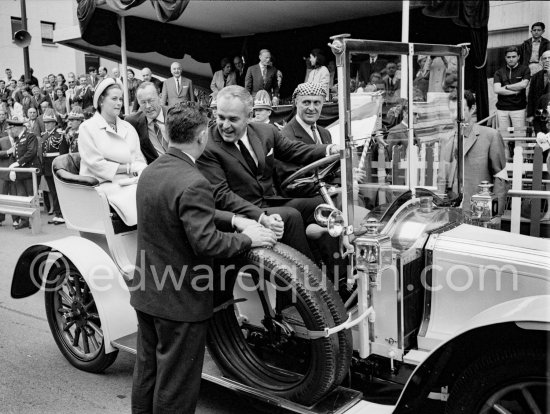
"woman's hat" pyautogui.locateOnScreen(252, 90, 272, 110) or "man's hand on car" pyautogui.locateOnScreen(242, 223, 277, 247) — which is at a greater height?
"woman's hat" pyautogui.locateOnScreen(252, 90, 272, 110)

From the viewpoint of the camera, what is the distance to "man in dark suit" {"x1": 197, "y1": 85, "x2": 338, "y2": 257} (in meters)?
3.22

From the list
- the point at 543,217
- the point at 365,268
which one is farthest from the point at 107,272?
the point at 543,217

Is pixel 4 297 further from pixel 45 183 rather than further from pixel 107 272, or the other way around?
pixel 45 183

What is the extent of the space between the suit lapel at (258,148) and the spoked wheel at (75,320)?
62.6 inches

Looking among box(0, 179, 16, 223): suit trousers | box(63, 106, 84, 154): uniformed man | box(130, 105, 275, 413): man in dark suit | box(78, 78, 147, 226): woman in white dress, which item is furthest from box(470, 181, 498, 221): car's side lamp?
box(0, 179, 16, 223): suit trousers

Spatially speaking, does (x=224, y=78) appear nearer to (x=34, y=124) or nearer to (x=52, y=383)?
(x=34, y=124)

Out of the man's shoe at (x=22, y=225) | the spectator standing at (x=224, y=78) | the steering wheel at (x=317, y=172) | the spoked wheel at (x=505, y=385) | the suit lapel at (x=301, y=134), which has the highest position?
the spectator standing at (x=224, y=78)

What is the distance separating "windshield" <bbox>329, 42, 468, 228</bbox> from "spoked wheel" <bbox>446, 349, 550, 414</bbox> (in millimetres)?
956

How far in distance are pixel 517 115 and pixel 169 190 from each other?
7622 mm

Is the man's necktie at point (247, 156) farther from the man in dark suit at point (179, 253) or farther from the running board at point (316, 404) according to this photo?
the running board at point (316, 404)

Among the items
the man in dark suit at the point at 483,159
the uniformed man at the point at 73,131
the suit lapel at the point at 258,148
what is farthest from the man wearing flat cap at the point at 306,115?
the uniformed man at the point at 73,131

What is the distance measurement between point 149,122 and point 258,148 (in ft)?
6.92

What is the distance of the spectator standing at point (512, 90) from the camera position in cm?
851

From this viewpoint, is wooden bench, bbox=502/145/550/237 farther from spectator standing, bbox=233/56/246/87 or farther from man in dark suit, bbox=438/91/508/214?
spectator standing, bbox=233/56/246/87
